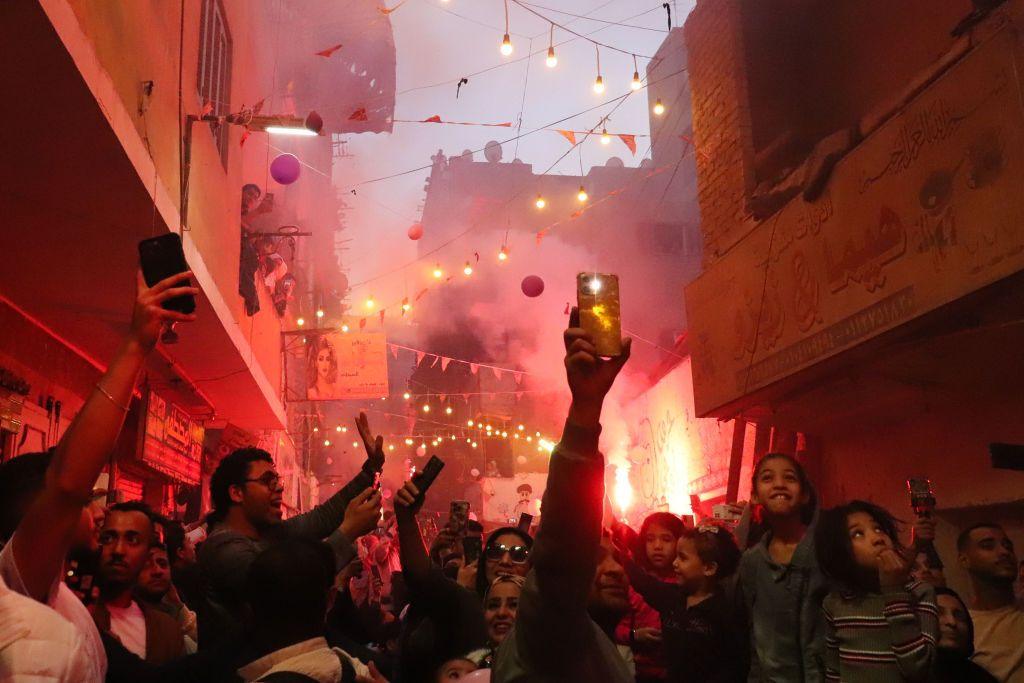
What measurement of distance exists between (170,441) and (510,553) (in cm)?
965

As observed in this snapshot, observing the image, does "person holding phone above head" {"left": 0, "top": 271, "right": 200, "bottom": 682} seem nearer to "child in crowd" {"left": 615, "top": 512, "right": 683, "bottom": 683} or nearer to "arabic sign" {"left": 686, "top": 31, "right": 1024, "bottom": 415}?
"child in crowd" {"left": 615, "top": 512, "right": 683, "bottom": 683}

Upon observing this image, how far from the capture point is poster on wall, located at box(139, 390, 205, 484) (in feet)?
36.5

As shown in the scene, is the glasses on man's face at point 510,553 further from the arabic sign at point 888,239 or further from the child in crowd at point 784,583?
the arabic sign at point 888,239

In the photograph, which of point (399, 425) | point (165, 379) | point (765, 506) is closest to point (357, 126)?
point (165, 379)

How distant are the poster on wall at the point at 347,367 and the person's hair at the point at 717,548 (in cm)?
1452

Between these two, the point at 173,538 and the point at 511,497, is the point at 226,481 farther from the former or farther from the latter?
the point at 511,497

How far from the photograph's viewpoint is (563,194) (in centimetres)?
4338

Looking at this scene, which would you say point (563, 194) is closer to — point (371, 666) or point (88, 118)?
point (88, 118)

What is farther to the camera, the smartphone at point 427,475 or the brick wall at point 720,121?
the brick wall at point 720,121

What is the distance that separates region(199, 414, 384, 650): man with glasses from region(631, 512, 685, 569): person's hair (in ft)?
6.12

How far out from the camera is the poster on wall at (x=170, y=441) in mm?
11133

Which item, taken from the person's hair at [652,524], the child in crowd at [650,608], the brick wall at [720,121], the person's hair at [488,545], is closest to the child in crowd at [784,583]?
the child in crowd at [650,608]

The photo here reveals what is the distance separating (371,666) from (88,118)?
444 cm

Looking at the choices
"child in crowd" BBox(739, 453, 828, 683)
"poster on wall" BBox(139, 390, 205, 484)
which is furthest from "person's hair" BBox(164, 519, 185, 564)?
"poster on wall" BBox(139, 390, 205, 484)
